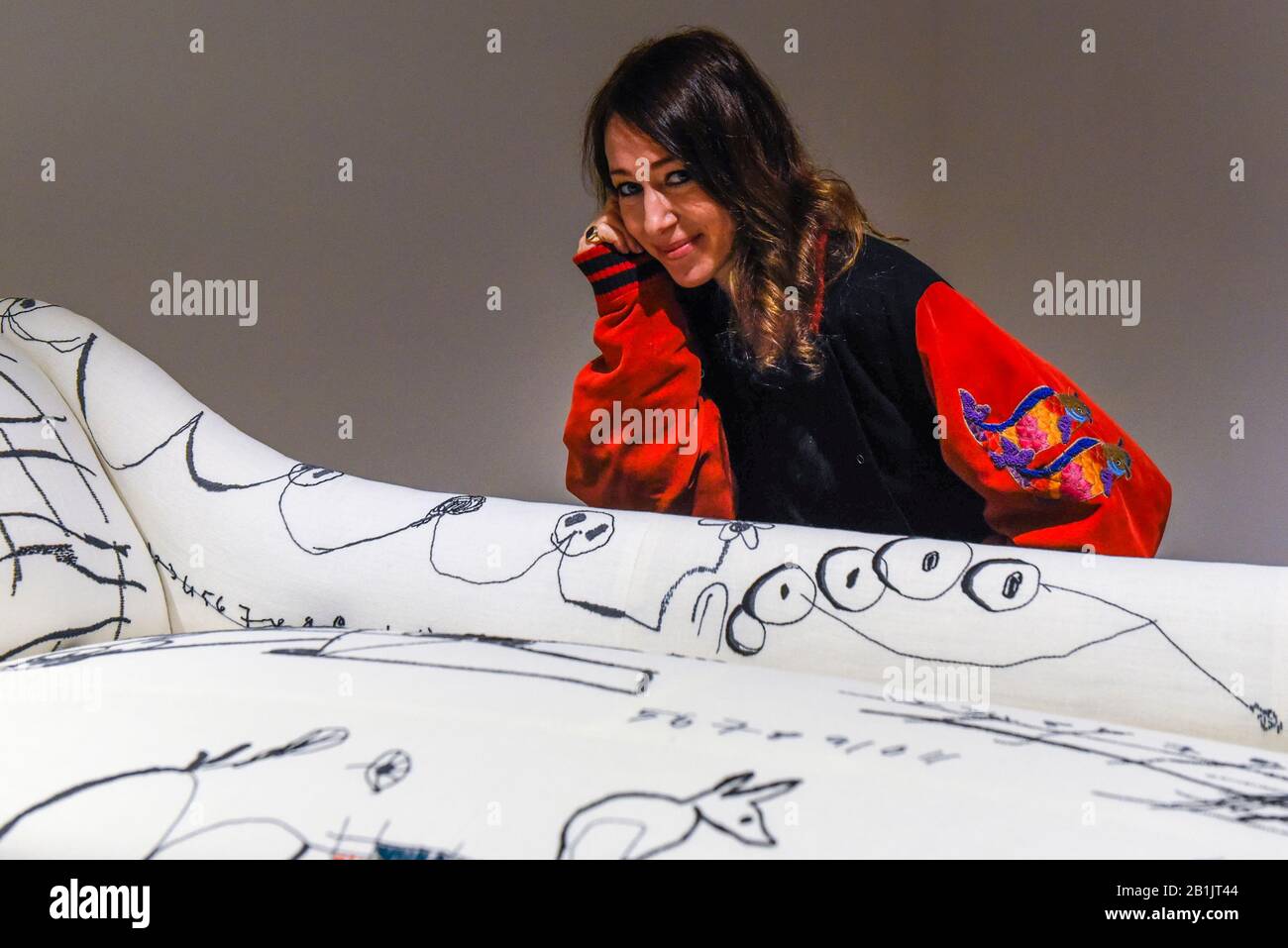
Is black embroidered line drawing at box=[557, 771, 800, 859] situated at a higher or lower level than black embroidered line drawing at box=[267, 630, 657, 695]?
lower

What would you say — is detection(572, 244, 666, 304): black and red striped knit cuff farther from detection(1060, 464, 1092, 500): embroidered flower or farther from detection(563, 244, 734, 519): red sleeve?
detection(1060, 464, 1092, 500): embroidered flower

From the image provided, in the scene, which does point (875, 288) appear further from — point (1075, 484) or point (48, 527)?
point (48, 527)

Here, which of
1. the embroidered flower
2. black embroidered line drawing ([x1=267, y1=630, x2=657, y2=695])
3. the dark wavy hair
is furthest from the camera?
the dark wavy hair

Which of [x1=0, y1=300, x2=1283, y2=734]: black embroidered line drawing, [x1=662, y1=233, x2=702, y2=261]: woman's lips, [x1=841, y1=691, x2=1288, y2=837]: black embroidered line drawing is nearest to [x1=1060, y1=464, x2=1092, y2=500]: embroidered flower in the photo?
[x1=662, y1=233, x2=702, y2=261]: woman's lips

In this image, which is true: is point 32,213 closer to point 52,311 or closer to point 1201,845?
point 52,311

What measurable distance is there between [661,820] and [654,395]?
1159 millimetres

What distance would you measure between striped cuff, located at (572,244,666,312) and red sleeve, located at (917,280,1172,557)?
40cm

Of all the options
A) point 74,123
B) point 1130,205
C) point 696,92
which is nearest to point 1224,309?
point 1130,205

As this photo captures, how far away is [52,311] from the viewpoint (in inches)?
32.8

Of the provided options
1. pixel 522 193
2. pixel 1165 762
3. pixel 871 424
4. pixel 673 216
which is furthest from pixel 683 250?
pixel 1165 762

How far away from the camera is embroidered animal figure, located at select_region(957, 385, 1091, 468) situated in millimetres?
1342

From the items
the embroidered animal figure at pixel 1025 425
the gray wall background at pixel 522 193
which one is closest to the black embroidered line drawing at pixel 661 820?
the embroidered animal figure at pixel 1025 425

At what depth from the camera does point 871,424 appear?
4.71 feet

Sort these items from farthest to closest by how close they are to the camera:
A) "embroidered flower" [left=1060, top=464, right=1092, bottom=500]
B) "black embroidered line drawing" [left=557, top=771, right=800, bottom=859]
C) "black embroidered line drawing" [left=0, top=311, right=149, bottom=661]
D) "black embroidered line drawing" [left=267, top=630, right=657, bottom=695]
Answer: "embroidered flower" [left=1060, top=464, right=1092, bottom=500]
"black embroidered line drawing" [left=0, top=311, right=149, bottom=661]
"black embroidered line drawing" [left=267, top=630, right=657, bottom=695]
"black embroidered line drawing" [left=557, top=771, right=800, bottom=859]
